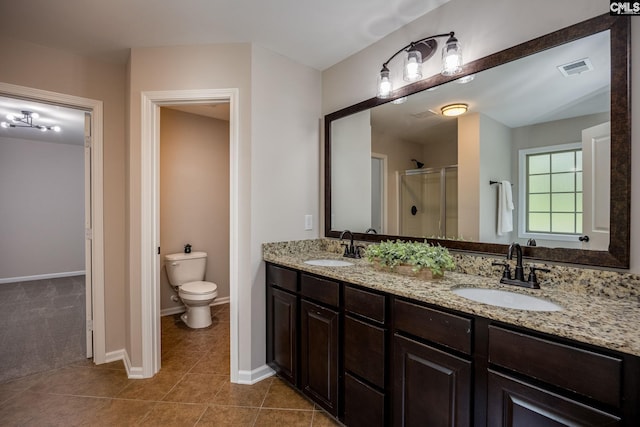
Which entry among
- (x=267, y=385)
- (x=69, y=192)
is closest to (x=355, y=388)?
(x=267, y=385)

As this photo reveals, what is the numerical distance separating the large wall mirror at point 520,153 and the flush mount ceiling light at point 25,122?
4426 mm

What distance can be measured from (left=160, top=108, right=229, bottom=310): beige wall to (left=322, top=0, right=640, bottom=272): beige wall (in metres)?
2.11

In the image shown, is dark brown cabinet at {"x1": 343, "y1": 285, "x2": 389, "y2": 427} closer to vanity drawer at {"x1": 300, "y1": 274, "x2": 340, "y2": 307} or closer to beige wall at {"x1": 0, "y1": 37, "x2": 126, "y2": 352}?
vanity drawer at {"x1": 300, "y1": 274, "x2": 340, "y2": 307}

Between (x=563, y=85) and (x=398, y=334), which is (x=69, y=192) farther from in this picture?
(x=563, y=85)

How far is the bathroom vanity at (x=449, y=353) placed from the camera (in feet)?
2.85

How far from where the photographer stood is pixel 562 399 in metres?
0.91

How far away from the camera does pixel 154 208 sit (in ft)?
7.38

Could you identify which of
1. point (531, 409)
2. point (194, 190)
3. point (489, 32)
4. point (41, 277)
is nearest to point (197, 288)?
point (194, 190)

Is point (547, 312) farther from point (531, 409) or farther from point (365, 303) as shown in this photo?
point (365, 303)

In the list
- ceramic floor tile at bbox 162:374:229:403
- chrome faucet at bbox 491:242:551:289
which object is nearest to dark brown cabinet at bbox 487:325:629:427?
chrome faucet at bbox 491:242:551:289

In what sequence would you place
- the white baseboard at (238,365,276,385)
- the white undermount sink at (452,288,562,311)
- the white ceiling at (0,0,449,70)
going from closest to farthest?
the white undermount sink at (452,288,562,311), the white ceiling at (0,0,449,70), the white baseboard at (238,365,276,385)

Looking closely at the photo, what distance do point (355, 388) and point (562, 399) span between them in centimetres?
94

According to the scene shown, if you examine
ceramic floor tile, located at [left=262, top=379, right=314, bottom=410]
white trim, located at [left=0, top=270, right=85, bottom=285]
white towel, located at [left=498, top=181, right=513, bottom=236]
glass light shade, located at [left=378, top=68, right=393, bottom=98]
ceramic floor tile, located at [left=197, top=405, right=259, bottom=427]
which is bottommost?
ceramic floor tile, located at [left=262, top=379, right=314, bottom=410]

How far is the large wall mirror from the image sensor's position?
123 cm
